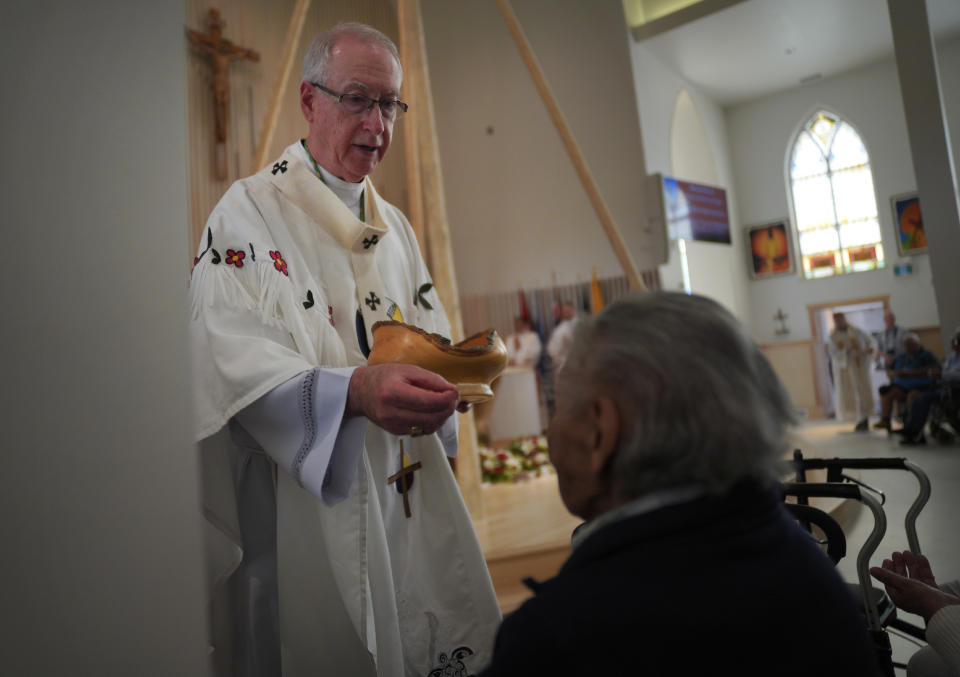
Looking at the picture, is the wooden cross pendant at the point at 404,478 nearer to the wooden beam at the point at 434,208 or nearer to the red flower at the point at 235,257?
the red flower at the point at 235,257

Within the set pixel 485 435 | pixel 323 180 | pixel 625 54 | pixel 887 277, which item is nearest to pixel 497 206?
pixel 625 54

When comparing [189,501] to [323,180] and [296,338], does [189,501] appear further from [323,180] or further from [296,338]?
[323,180]

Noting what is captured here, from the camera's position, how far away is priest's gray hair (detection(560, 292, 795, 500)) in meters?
0.80

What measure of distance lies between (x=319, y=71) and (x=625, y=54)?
974 cm

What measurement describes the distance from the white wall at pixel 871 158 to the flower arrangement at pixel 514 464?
898 cm

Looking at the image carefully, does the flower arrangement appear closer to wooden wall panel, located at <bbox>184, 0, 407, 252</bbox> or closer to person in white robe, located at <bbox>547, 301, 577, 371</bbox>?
person in white robe, located at <bbox>547, 301, 577, 371</bbox>

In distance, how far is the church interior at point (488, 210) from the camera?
587mm

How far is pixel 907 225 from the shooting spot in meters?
12.9

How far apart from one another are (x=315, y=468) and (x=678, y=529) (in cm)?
75

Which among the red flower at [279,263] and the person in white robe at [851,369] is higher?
the red flower at [279,263]

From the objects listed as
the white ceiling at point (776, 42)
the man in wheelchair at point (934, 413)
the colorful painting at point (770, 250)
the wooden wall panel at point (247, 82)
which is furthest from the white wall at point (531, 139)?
the colorful painting at point (770, 250)

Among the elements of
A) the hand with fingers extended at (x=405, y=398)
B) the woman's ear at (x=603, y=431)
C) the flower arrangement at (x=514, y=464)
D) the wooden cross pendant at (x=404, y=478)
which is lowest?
the flower arrangement at (x=514, y=464)

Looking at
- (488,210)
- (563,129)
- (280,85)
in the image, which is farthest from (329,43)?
(488,210)

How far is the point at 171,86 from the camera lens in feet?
2.26
